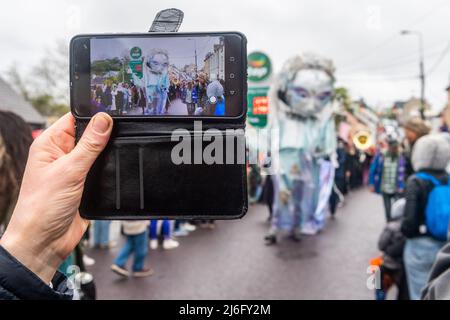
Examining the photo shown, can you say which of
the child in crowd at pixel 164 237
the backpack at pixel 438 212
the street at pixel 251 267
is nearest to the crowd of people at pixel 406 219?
the backpack at pixel 438 212

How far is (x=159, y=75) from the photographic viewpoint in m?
0.78

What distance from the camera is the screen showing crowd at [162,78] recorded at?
77cm

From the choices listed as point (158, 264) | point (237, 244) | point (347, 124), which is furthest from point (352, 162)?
point (158, 264)

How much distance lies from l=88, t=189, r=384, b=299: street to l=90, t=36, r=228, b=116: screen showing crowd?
2689 millimetres

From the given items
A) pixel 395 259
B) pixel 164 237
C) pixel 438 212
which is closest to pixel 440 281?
pixel 438 212

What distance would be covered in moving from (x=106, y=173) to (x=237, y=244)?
15.5ft

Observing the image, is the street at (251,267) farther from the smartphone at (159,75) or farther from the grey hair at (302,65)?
the smartphone at (159,75)

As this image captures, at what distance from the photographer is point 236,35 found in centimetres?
79

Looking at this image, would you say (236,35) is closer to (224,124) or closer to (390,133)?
(224,124)

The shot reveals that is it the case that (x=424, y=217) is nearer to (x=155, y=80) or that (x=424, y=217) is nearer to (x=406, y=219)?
(x=406, y=219)

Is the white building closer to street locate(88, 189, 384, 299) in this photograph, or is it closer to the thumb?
the thumb

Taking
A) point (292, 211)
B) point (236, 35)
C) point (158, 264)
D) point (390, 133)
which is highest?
point (236, 35)

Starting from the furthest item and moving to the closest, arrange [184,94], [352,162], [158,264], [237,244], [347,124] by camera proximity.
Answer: [352,162]
[347,124]
[237,244]
[158,264]
[184,94]

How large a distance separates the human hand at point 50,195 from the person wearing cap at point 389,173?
4538 millimetres
